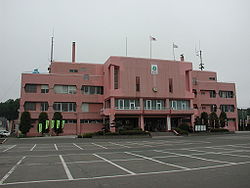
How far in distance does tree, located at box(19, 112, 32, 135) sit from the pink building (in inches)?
64.1

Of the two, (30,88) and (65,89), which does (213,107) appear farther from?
(30,88)

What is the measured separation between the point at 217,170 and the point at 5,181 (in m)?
8.05

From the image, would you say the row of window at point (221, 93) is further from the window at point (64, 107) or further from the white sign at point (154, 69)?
the window at point (64, 107)

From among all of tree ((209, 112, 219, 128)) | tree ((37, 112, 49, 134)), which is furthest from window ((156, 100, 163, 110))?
tree ((37, 112, 49, 134))

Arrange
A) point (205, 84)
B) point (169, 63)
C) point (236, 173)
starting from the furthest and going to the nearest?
point (205, 84) < point (169, 63) < point (236, 173)

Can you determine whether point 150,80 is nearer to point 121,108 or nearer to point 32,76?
point 121,108

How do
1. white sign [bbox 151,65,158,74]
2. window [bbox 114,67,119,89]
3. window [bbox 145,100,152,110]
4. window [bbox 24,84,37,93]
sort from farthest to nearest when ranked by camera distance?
1. white sign [bbox 151,65,158,74]
2. window [bbox 145,100,152,110]
3. window [bbox 24,84,37,93]
4. window [bbox 114,67,119,89]

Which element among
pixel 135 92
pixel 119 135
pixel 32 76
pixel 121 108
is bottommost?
pixel 119 135

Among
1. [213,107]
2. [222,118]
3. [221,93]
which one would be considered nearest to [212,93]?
[221,93]

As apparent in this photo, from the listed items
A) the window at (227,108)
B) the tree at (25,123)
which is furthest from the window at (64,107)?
the window at (227,108)

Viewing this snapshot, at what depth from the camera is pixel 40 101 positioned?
162 feet

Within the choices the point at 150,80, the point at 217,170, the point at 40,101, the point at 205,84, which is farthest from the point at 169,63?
the point at 217,170

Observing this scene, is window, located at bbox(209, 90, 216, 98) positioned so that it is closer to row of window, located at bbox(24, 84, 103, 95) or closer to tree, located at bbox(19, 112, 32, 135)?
row of window, located at bbox(24, 84, 103, 95)

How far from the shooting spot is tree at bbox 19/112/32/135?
152 ft
